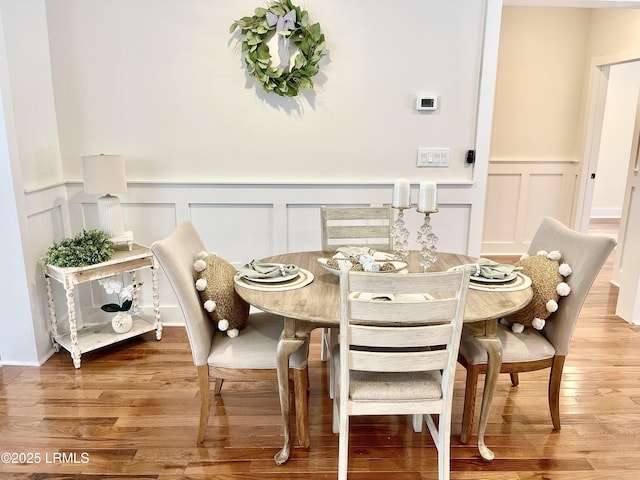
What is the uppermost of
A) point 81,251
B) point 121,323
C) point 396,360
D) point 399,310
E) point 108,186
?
point 108,186

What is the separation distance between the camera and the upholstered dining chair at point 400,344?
151 centimetres

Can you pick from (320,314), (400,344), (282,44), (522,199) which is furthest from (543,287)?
(522,199)

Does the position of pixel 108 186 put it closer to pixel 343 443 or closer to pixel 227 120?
pixel 227 120

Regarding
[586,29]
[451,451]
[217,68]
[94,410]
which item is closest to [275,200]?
[217,68]

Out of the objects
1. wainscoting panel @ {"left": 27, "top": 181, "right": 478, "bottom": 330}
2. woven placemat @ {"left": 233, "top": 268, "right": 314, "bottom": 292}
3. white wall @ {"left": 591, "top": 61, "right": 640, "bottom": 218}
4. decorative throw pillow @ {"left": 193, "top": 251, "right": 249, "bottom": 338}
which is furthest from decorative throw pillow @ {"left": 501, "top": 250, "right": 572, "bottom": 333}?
white wall @ {"left": 591, "top": 61, "right": 640, "bottom": 218}

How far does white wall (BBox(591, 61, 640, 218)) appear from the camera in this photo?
6656mm

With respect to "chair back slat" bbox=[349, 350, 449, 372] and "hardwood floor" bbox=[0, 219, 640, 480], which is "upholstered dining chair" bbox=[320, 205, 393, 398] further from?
"chair back slat" bbox=[349, 350, 449, 372]

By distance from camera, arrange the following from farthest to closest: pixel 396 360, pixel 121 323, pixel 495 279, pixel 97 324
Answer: pixel 97 324
pixel 121 323
pixel 495 279
pixel 396 360

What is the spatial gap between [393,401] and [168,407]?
126 centimetres

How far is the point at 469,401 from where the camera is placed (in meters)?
2.06

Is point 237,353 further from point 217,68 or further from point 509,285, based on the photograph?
point 217,68

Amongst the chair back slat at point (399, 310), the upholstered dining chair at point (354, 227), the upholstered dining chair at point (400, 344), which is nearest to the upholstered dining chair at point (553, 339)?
the upholstered dining chair at point (400, 344)

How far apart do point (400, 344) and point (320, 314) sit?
1.01ft

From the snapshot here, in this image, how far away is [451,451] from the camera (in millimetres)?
2078
